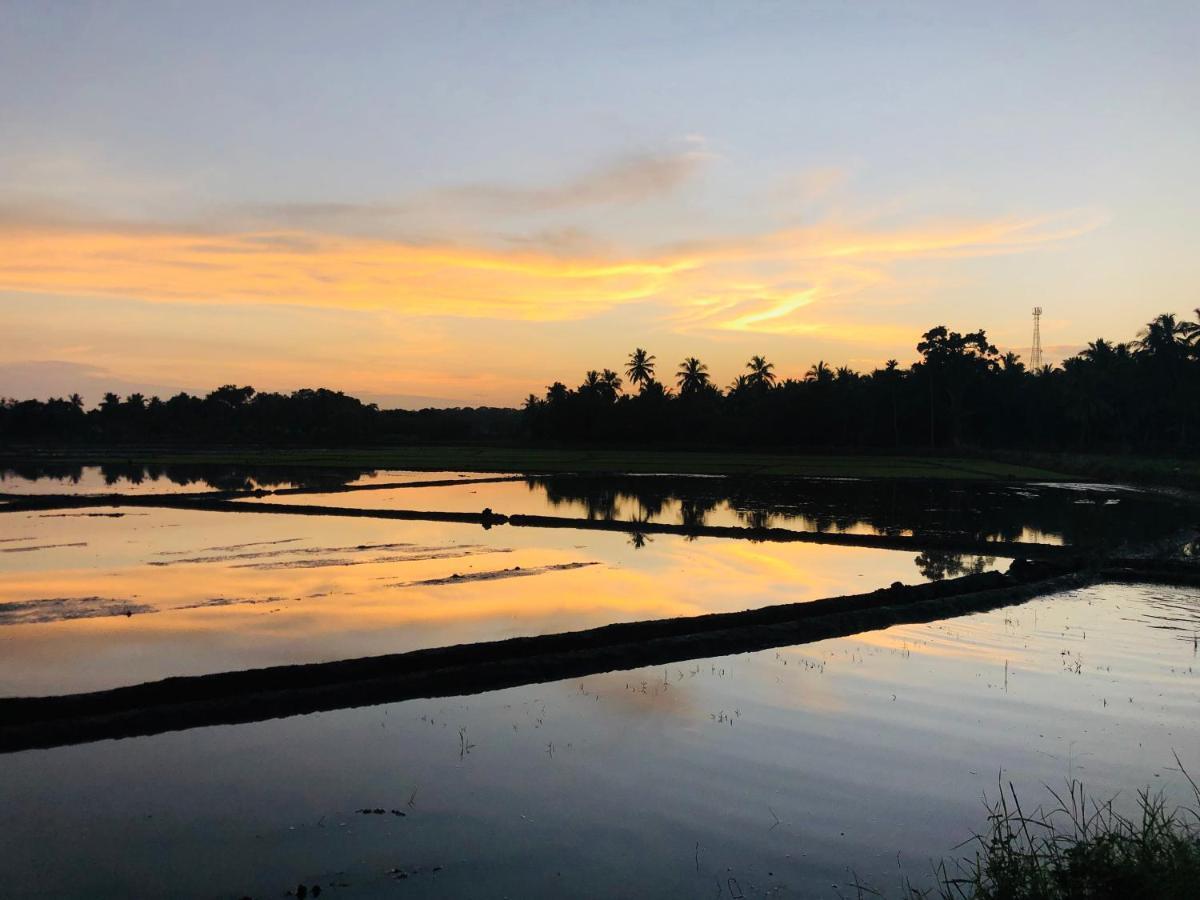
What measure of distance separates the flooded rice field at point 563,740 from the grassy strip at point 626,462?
28138 mm

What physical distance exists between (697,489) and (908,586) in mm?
22255

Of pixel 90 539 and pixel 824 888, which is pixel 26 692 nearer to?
pixel 824 888

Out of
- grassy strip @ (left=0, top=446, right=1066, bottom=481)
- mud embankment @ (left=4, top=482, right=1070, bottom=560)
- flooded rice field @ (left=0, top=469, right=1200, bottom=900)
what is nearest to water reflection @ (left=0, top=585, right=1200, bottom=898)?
flooded rice field @ (left=0, top=469, right=1200, bottom=900)

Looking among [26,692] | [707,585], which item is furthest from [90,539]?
[707,585]

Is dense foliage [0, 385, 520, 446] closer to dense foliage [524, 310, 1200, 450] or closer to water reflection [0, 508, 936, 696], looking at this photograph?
dense foliage [524, 310, 1200, 450]

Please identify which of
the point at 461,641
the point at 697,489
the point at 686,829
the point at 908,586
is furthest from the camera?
the point at 697,489

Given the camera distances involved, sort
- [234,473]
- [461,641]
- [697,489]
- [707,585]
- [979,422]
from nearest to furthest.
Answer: [461,641] < [707,585] < [697,489] < [234,473] < [979,422]

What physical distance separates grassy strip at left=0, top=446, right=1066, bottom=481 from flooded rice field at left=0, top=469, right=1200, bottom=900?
2814 cm

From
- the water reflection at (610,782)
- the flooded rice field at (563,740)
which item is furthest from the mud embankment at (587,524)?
the water reflection at (610,782)

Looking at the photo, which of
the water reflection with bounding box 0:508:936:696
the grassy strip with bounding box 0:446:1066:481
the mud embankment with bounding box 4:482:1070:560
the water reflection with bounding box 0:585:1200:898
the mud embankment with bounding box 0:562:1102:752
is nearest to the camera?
the water reflection with bounding box 0:585:1200:898

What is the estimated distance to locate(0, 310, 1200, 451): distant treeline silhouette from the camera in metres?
58.7

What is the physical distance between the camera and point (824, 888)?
497 centimetres

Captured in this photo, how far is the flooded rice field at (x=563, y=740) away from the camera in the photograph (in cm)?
530

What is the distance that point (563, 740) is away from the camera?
7410mm
